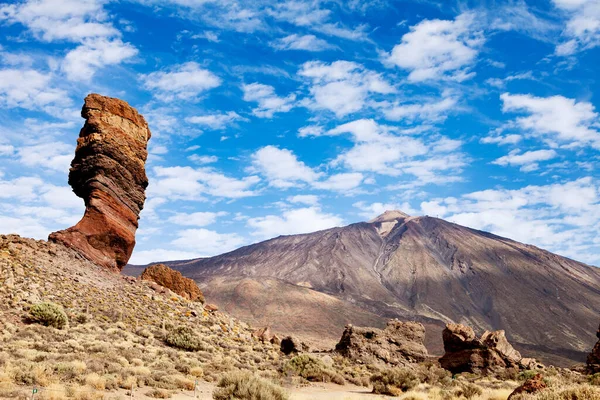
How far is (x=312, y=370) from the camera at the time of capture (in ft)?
74.0

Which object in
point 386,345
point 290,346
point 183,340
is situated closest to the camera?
point 183,340

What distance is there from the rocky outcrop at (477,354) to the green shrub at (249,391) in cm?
2035

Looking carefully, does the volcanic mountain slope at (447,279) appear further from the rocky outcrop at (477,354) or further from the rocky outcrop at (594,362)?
the rocky outcrop at (594,362)

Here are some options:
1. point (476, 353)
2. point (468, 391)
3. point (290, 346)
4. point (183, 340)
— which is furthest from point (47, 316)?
point (476, 353)

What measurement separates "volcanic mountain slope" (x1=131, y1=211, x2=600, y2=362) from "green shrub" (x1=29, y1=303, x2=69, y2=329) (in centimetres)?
7193

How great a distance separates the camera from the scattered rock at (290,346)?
30.5 m

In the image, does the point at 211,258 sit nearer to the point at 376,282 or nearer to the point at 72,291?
the point at 376,282

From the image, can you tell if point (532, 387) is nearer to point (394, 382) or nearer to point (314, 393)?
point (394, 382)

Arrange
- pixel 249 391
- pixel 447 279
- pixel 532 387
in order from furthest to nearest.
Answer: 1. pixel 447 279
2. pixel 249 391
3. pixel 532 387

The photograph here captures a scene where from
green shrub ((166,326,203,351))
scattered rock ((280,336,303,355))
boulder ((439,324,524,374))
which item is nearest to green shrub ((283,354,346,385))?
green shrub ((166,326,203,351))

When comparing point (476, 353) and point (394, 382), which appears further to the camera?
point (476, 353)

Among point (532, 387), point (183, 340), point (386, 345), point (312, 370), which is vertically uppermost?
point (532, 387)

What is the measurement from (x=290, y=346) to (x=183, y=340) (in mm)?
8537

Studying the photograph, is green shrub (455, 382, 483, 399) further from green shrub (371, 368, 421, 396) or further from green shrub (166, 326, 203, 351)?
green shrub (166, 326, 203, 351)
